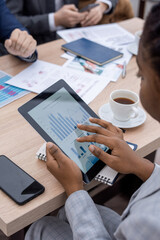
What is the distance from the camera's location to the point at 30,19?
5.75ft

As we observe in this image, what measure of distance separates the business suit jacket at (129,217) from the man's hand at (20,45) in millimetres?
714

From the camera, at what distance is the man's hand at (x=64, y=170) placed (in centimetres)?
75

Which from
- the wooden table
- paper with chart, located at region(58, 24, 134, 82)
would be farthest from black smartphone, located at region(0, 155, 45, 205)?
paper with chart, located at region(58, 24, 134, 82)

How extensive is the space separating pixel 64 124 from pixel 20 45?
60 cm

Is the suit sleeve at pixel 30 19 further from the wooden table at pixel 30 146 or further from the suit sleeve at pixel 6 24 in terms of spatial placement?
the wooden table at pixel 30 146

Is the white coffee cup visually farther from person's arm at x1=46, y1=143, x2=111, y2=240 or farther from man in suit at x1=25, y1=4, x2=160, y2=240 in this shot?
person's arm at x1=46, y1=143, x2=111, y2=240

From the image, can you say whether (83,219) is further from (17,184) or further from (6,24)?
(6,24)

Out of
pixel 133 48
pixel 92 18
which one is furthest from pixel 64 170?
pixel 92 18

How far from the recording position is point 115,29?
163 cm

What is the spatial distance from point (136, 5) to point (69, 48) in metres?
2.64

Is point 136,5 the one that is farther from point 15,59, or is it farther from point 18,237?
point 18,237

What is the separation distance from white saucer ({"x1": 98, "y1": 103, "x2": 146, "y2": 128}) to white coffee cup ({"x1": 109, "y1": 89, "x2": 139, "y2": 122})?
13mm

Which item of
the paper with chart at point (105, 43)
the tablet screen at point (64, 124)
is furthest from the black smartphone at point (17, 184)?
the paper with chart at point (105, 43)

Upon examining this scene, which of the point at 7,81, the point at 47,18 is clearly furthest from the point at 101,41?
the point at 7,81
